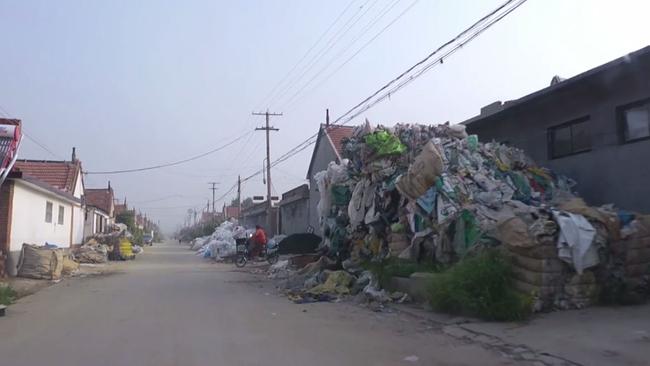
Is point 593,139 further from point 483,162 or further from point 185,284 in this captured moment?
point 185,284

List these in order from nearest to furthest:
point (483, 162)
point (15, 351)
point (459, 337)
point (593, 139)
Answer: point (15, 351) → point (459, 337) → point (593, 139) → point (483, 162)

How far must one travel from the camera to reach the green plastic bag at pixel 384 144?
16.2 m

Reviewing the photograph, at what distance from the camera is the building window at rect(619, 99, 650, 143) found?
464 inches

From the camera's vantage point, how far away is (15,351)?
25.7 ft

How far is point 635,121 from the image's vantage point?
1212 centimetres

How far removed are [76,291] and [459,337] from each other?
11689 mm

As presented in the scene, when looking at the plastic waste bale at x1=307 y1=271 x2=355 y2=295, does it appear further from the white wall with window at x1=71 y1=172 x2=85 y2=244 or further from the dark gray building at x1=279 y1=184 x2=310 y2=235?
the white wall with window at x1=71 y1=172 x2=85 y2=244

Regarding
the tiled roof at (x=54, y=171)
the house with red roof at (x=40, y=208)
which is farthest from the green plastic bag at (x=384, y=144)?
the tiled roof at (x=54, y=171)

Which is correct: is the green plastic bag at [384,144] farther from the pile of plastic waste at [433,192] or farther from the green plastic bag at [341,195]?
the green plastic bag at [341,195]

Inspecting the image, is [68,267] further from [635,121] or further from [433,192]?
A: [635,121]

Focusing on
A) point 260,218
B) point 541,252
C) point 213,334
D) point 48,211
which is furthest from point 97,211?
point 541,252

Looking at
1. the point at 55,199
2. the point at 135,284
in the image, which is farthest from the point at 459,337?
the point at 55,199

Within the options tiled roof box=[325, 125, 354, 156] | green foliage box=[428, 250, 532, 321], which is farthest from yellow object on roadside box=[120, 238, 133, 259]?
green foliage box=[428, 250, 532, 321]

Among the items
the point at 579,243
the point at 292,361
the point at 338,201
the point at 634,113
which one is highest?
the point at 634,113
